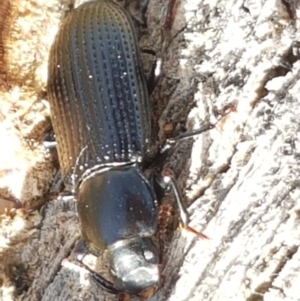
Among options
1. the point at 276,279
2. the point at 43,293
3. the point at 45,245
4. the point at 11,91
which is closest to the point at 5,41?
the point at 11,91

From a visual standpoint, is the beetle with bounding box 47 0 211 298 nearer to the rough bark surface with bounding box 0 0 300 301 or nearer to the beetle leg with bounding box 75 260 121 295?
the beetle leg with bounding box 75 260 121 295

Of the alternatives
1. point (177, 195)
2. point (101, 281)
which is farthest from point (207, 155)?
point (101, 281)

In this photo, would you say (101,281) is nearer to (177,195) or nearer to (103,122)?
(177,195)

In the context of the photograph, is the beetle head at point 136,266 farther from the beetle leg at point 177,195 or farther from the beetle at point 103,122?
the beetle leg at point 177,195

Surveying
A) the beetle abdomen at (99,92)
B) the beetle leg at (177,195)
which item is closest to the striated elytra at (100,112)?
the beetle abdomen at (99,92)

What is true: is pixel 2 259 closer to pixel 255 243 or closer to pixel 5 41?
pixel 5 41
